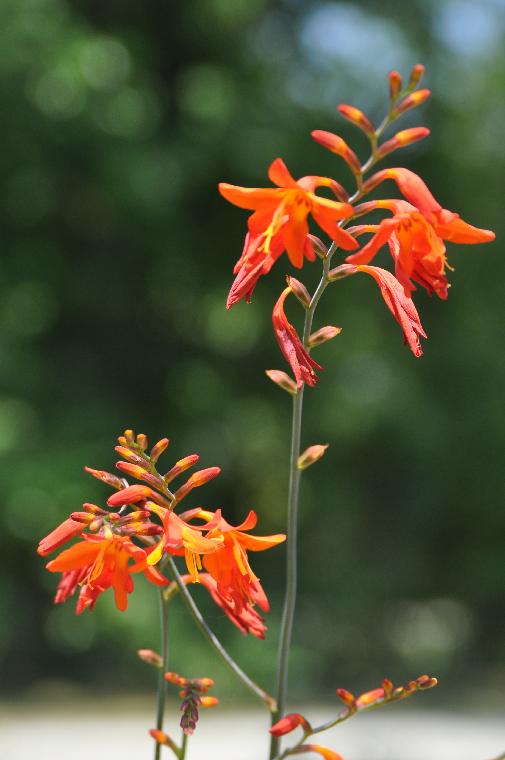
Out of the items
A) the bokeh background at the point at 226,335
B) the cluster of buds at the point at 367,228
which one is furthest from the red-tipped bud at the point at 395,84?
the bokeh background at the point at 226,335

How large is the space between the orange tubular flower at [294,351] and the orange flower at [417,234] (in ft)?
0.24

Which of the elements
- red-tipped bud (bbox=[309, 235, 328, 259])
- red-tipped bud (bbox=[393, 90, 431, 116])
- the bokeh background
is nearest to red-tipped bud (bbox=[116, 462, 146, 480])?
red-tipped bud (bbox=[309, 235, 328, 259])

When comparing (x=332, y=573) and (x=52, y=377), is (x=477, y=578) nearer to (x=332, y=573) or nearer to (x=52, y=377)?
(x=332, y=573)

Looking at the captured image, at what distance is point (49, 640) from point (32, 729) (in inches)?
46.4

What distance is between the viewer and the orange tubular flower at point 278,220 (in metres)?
0.76

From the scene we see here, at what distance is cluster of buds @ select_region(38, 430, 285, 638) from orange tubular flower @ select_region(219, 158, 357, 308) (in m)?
0.15

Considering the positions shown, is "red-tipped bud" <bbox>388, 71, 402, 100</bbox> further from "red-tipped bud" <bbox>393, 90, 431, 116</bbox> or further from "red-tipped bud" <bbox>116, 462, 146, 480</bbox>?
"red-tipped bud" <bbox>116, 462, 146, 480</bbox>

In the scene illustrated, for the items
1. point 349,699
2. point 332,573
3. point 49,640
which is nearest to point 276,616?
point 332,573

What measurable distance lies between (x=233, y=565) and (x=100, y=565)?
4.2 inches

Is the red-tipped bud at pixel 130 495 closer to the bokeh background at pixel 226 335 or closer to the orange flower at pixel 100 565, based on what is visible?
the orange flower at pixel 100 565

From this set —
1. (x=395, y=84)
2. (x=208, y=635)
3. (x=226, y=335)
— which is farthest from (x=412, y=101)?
A: (x=226, y=335)

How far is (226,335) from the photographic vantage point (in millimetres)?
4523

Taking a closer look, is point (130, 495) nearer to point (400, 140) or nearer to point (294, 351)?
point (294, 351)

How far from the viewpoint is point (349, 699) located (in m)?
0.85
